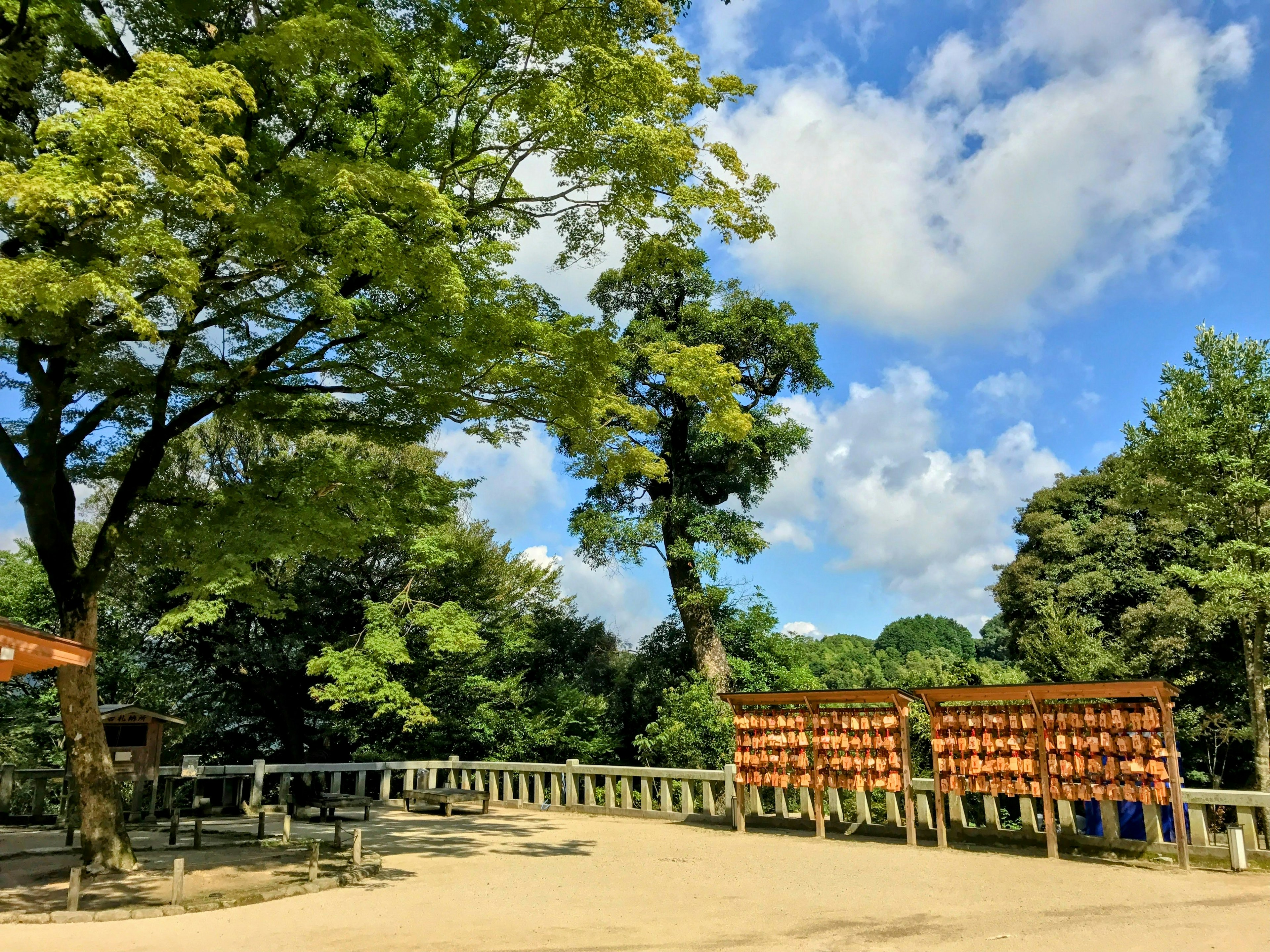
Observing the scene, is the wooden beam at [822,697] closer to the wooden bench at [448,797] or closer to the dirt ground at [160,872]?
the wooden bench at [448,797]

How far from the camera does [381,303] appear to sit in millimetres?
10578

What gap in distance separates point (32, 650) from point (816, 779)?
887 cm

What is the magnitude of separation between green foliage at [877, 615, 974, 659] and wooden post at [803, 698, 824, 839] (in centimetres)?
6583

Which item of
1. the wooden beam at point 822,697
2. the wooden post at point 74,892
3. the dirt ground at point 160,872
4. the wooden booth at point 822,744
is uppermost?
the wooden beam at point 822,697

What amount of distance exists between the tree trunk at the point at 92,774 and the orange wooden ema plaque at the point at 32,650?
53.7 inches

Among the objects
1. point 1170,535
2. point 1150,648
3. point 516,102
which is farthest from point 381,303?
point 1170,535

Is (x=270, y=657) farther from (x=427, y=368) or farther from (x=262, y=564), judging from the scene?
(x=427, y=368)

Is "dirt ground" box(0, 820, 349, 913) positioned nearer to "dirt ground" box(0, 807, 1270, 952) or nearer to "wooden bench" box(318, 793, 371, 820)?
"dirt ground" box(0, 807, 1270, 952)

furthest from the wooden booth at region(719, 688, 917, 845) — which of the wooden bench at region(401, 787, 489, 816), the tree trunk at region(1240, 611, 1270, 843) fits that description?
the tree trunk at region(1240, 611, 1270, 843)

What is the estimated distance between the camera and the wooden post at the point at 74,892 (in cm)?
653

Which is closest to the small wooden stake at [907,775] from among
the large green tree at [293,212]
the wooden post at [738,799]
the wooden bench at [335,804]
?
the wooden post at [738,799]

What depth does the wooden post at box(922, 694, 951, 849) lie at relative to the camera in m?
9.94

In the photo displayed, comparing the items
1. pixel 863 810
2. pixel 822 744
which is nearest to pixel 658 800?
pixel 863 810

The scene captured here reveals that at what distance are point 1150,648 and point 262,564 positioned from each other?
20169 mm
